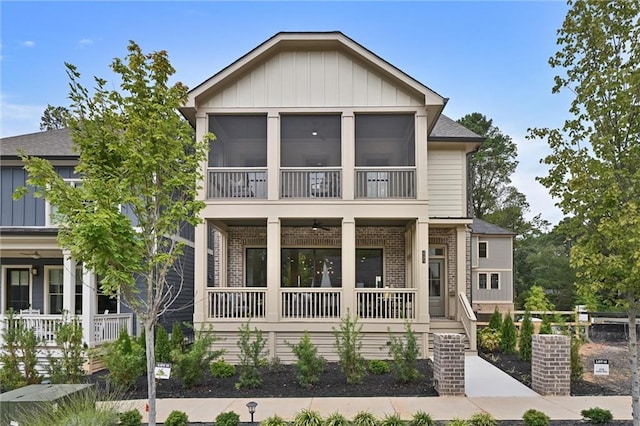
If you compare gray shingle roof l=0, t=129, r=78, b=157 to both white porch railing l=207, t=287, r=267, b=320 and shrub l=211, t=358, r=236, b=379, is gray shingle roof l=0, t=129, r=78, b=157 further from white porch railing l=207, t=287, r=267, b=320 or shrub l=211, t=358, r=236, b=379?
shrub l=211, t=358, r=236, b=379

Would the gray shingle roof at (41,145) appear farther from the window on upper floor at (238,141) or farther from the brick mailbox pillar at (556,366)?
the brick mailbox pillar at (556,366)

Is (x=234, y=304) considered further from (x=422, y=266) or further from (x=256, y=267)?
(x=422, y=266)

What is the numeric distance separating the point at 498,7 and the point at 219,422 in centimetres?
1334

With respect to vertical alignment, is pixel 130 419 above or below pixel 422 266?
below

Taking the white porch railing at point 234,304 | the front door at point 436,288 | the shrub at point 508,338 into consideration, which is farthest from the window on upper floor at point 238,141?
the shrub at point 508,338

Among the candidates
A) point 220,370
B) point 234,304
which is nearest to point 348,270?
point 234,304

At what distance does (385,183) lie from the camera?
42.0 feet

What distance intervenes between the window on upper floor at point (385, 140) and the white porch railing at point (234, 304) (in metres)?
5.16

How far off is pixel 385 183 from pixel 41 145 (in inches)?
430

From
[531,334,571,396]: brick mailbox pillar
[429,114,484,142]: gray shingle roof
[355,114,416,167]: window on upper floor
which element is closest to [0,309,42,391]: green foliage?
[355,114,416,167]: window on upper floor

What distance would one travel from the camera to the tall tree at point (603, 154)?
5965mm

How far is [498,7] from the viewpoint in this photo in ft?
44.9

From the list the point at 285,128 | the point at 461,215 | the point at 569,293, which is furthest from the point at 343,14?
the point at 569,293

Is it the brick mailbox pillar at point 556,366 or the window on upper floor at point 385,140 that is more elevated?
the window on upper floor at point 385,140
